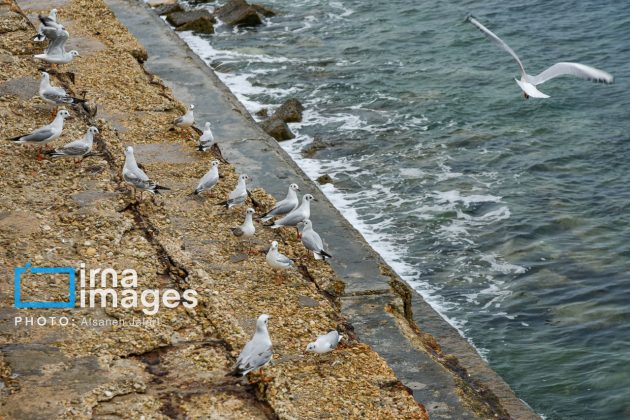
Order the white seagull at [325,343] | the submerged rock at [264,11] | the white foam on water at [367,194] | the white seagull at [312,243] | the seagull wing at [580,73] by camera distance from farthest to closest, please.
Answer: the submerged rock at [264,11] < the white foam on water at [367,194] < the seagull wing at [580,73] < the white seagull at [312,243] < the white seagull at [325,343]

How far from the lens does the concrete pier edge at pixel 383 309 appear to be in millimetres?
8148

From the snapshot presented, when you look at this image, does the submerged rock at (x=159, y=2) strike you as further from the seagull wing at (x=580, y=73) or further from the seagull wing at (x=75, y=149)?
the seagull wing at (x=75, y=149)

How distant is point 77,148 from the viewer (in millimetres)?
10016

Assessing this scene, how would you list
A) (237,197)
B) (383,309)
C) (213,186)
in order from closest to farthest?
(383,309) → (237,197) → (213,186)

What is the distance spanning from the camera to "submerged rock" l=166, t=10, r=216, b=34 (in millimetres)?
23031

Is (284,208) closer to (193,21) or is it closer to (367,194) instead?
(367,194)

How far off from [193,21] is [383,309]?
15.6 m

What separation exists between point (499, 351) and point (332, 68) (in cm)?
1087

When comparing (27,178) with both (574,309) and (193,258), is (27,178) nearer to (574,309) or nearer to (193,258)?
(193,258)

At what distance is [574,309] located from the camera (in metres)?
11.3

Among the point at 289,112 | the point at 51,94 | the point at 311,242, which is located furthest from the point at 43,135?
the point at 289,112

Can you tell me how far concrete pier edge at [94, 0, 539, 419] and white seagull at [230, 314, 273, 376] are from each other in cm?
154

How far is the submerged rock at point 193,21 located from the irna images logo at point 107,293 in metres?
15.7

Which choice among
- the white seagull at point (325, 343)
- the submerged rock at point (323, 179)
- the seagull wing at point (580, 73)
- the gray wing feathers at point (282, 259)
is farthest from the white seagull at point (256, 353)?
the submerged rock at point (323, 179)
